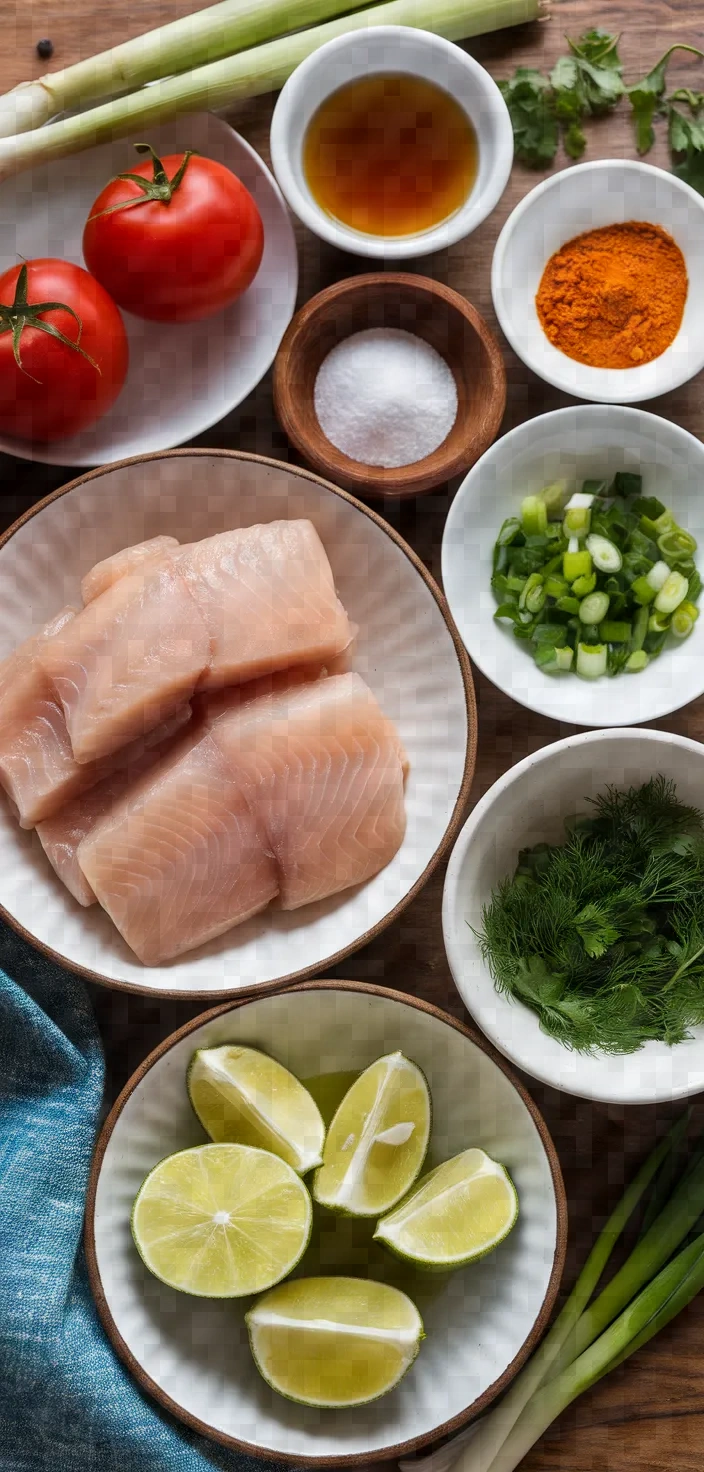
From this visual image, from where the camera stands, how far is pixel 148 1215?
1662 mm

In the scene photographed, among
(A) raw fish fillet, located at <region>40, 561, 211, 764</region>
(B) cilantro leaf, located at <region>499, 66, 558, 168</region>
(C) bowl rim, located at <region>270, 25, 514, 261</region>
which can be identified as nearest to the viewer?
(A) raw fish fillet, located at <region>40, 561, 211, 764</region>

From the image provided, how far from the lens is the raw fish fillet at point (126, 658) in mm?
1606

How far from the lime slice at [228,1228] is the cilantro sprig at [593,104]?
168 centimetres

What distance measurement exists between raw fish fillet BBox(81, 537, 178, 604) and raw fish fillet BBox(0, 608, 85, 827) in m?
0.06

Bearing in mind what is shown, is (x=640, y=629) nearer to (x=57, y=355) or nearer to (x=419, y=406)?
(x=419, y=406)

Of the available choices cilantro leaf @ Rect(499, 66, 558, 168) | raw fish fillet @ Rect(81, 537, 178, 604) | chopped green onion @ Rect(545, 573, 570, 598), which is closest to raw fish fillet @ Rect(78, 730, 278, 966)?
raw fish fillet @ Rect(81, 537, 178, 604)

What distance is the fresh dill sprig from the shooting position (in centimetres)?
170

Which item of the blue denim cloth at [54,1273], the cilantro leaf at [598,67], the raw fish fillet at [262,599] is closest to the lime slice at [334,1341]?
the blue denim cloth at [54,1273]

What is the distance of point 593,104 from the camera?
1904 mm

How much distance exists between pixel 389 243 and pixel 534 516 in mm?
482

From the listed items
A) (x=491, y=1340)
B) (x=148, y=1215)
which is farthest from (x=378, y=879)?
(x=491, y=1340)

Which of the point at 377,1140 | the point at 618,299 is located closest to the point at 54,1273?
the point at 377,1140

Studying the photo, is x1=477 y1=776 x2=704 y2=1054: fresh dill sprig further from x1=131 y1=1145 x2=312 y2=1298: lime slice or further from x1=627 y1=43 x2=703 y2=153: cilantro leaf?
x1=627 y1=43 x2=703 y2=153: cilantro leaf

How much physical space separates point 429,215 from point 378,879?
1.08m
